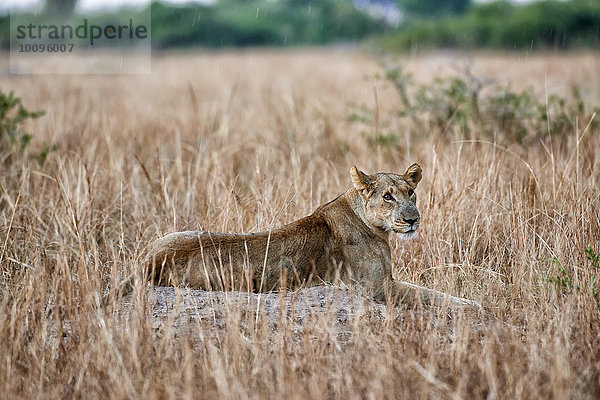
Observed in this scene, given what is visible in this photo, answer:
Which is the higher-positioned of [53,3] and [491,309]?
[53,3]

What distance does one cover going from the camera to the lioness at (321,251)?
4656mm

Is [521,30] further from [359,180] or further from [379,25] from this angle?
[359,180]

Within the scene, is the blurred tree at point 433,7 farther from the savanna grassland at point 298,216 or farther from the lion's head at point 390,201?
the lion's head at point 390,201

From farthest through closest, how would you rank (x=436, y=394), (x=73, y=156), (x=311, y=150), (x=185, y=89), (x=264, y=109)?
(x=185, y=89), (x=264, y=109), (x=311, y=150), (x=73, y=156), (x=436, y=394)

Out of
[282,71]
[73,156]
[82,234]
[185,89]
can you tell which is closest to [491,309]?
[82,234]

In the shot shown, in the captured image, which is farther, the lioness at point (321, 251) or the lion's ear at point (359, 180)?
the lion's ear at point (359, 180)

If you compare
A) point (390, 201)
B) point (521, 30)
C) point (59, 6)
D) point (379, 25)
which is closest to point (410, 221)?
point (390, 201)

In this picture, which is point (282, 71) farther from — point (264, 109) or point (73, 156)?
point (73, 156)

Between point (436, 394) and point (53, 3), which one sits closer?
point (436, 394)

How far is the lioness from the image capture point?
4.66 meters

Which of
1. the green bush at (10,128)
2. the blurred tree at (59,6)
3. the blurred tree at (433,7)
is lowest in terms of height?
the green bush at (10,128)

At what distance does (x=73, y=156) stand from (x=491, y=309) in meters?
4.96

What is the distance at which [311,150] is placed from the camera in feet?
28.1

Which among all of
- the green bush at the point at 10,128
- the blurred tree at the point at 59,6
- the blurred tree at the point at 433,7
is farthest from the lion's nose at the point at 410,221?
the blurred tree at the point at 433,7
